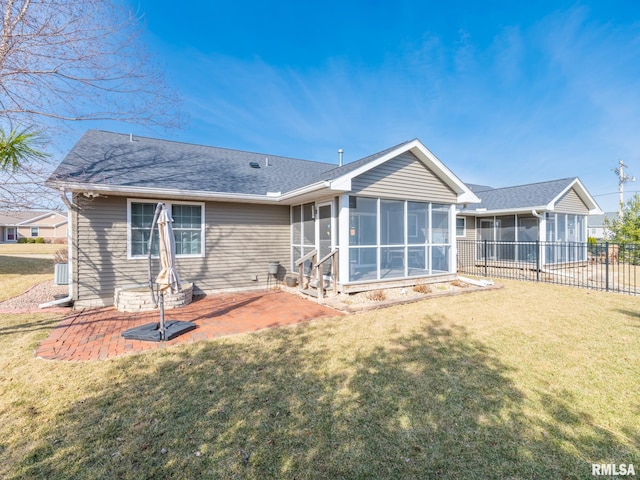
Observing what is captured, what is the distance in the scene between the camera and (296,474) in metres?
2.18

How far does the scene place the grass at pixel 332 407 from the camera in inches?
90.0

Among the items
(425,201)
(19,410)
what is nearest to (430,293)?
(425,201)

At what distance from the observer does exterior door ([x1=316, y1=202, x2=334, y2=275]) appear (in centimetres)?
800

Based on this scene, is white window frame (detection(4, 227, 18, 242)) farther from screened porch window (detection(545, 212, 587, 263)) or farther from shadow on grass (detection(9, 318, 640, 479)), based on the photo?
screened porch window (detection(545, 212, 587, 263))

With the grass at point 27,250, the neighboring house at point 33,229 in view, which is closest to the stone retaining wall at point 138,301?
the grass at point 27,250

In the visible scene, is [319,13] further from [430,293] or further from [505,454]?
[505,454]

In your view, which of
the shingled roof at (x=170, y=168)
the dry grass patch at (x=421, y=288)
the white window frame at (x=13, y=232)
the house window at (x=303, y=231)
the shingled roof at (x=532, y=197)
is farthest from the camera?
the white window frame at (x=13, y=232)

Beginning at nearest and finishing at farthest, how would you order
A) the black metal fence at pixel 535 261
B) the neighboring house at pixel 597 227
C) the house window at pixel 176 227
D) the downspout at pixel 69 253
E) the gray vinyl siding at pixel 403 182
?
1. the downspout at pixel 69 253
2. the house window at pixel 176 227
3. the gray vinyl siding at pixel 403 182
4. the black metal fence at pixel 535 261
5. the neighboring house at pixel 597 227

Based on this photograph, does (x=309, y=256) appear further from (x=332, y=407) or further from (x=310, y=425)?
(x=310, y=425)

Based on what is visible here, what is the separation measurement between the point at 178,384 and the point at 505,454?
11.1 ft

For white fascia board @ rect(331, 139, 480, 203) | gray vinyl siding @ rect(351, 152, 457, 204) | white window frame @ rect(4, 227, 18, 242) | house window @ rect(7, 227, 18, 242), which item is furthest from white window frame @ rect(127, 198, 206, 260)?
house window @ rect(7, 227, 18, 242)

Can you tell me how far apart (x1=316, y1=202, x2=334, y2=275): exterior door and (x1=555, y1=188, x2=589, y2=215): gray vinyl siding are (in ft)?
40.3

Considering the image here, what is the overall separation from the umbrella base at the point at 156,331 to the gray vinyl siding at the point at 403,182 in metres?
4.94

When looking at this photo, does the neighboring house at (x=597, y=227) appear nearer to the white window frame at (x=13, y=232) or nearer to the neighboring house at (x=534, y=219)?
the neighboring house at (x=534, y=219)
